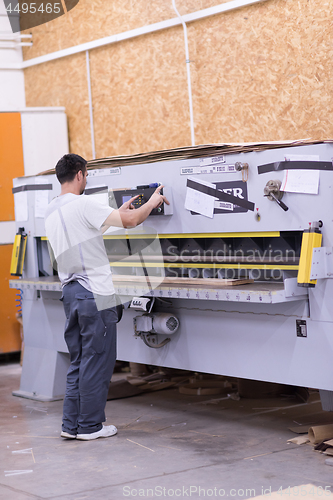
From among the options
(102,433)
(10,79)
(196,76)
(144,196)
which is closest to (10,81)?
(10,79)

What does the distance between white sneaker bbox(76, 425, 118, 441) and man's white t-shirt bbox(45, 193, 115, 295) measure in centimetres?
77

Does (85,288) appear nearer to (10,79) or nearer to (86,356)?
(86,356)

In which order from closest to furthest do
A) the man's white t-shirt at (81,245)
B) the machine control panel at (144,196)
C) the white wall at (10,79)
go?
the man's white t-shirt at (81,245) < the machine control panel at (144,196) < the white wall at (10,79)

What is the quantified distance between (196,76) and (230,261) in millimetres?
2034

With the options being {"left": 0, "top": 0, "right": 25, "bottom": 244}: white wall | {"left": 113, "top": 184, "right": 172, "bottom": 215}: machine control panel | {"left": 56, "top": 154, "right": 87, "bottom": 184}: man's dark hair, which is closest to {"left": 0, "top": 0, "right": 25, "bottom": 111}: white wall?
{"left": 0, "top": 0, "right": 25, "bottom": 244}: white wall

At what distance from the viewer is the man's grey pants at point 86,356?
11.2 ft

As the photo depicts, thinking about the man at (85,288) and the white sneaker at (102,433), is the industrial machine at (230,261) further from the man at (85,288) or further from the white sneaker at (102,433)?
the white sneaker at (102,433)

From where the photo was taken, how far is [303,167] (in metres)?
2.97

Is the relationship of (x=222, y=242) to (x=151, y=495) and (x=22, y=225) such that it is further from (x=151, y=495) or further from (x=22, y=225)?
(x=22, y=225)

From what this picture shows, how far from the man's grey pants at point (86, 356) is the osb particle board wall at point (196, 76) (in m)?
1.85

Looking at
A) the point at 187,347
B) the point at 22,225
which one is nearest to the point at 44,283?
the point at 22,225

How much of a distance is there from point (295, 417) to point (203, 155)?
5.26 ft

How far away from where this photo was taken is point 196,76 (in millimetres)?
4875

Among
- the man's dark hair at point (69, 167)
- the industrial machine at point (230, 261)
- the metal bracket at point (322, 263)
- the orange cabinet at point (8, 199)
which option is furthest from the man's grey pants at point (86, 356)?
the orange cabinet at point (8, 199)
